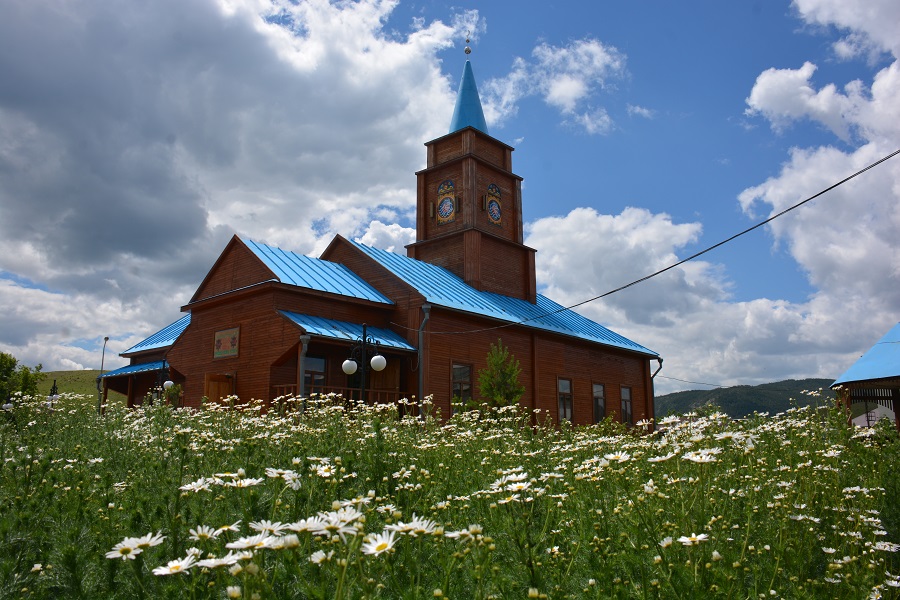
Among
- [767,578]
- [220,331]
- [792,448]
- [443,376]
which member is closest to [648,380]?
[443,376]

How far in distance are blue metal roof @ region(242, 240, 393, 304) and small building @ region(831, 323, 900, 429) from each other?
15146 millimetres

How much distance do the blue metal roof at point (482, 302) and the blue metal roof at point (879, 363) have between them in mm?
9468

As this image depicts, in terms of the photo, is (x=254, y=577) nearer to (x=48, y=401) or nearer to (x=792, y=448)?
(x=792, y=448)

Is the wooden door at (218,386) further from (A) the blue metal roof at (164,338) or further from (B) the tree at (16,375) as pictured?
(B) the tree at (16,375)

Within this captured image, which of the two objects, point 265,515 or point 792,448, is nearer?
point 265,515

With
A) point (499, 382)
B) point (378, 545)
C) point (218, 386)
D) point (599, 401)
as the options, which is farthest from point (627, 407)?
point (378, 545)

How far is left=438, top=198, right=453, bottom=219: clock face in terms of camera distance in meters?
27.8

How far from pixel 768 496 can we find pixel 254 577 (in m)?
4.63

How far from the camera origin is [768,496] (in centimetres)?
544

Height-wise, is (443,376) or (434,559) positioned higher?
(443,376)

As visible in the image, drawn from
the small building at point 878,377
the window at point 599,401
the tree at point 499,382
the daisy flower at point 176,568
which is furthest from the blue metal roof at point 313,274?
the daisy flower at point 176,568

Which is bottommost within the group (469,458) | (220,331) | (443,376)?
(469,458)

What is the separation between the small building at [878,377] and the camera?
19656mm

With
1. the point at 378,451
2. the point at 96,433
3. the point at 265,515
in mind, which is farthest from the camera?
the point at 96,433
